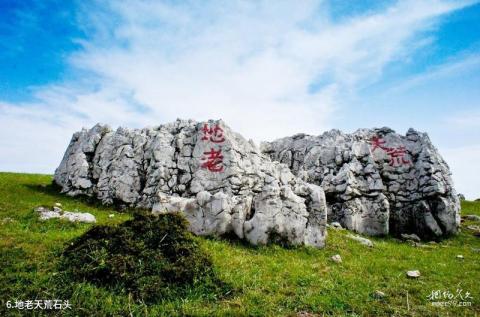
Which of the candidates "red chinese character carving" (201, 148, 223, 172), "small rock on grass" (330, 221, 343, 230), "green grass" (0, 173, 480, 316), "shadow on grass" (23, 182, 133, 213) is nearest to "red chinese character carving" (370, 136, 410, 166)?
"small rock on grass" (330, 221, 343, 230)

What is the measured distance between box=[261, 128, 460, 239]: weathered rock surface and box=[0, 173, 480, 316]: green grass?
681 centimetres

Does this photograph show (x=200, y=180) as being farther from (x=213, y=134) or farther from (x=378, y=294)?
(x=378, y=294)

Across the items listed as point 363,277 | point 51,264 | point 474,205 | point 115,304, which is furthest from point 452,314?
point 474,205

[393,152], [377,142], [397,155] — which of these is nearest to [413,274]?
[397,155]

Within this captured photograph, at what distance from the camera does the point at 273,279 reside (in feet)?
44.5

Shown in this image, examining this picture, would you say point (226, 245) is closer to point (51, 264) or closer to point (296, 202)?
point (296, 202)

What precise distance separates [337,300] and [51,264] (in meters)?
10.8

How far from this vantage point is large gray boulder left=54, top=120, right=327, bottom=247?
61.8ft

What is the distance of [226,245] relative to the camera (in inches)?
688

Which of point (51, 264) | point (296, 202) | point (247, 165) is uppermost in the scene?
point (247, 165)

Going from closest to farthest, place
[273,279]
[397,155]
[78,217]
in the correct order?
[273,279] < [78,217] < [397,155]

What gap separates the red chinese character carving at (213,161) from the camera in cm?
2708

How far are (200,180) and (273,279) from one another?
47.4 ft

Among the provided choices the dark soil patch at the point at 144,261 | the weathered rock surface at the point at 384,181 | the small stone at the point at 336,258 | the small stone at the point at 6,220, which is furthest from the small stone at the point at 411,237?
the small stone at the point at 6,220
